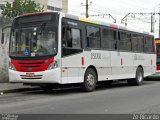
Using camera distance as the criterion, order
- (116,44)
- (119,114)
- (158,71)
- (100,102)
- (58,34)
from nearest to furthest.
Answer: (119,114), (100,102), (58,34), (116,44), (158,71)

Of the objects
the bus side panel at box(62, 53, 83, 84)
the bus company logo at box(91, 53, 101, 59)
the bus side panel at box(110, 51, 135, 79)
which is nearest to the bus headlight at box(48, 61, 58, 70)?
the bus side panel at box(62, 53, 83, 84)

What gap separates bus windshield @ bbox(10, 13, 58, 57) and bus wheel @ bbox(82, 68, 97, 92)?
2.25 meters

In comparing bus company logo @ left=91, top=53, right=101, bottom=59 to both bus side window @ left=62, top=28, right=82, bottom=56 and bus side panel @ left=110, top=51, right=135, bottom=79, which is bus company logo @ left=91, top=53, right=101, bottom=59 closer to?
bus side window @ left=62, top=28, right=82, bottom=56

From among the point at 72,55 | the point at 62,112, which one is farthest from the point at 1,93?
the point at 62,112

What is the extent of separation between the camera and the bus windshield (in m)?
14.7

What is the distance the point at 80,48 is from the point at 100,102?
3.63 meters

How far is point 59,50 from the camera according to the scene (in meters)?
14.5

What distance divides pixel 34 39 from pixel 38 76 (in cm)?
147

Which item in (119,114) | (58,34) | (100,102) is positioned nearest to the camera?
(119,114)

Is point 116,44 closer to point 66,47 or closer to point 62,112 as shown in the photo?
point 66,47

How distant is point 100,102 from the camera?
1270 centimetres

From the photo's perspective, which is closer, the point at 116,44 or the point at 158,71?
the point at 116,44

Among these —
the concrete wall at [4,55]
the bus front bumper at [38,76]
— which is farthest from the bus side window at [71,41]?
the concrete wall at [4,55]

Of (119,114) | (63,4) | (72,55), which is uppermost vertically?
(63,4)
